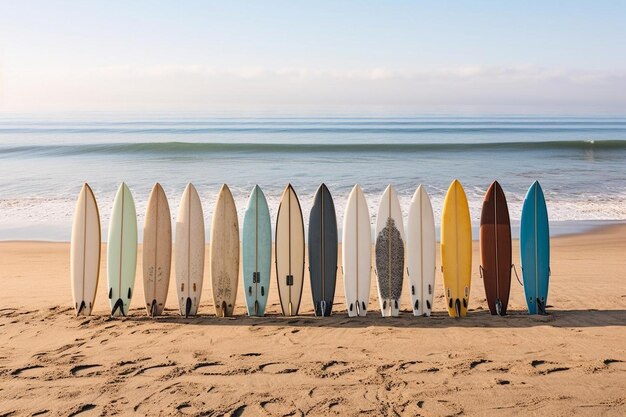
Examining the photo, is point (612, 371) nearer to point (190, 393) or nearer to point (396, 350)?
point (396, 350)

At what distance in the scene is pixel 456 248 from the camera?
18.6 feet

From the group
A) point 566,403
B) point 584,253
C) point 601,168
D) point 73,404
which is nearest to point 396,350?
point 566,403

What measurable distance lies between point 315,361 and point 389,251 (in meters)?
1.68

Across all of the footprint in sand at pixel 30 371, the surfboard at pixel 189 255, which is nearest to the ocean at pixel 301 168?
the surfboard at pixel 189 255

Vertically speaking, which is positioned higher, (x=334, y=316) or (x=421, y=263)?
(x=421, y=263)

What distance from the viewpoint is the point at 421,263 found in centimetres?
570

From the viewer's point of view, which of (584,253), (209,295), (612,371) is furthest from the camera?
(584,253)

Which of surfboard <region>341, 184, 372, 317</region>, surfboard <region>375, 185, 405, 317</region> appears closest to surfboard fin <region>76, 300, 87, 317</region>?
surfboard <region>341, 184, 372, 317</region>

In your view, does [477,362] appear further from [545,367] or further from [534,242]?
[534,242]

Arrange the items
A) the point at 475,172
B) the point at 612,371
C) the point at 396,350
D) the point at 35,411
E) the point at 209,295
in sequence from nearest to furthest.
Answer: the point at 35,411 → the point at 612,371 → the point at 396,350 → the point at 209,295 → the point at 475,172

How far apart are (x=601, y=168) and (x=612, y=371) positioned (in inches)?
697

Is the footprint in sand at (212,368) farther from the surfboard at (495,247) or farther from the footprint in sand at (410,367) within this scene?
the surfboard at (495,247)

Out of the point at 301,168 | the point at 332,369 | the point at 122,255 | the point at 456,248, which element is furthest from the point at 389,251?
the point at 301,168

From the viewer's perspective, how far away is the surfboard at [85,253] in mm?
5590
